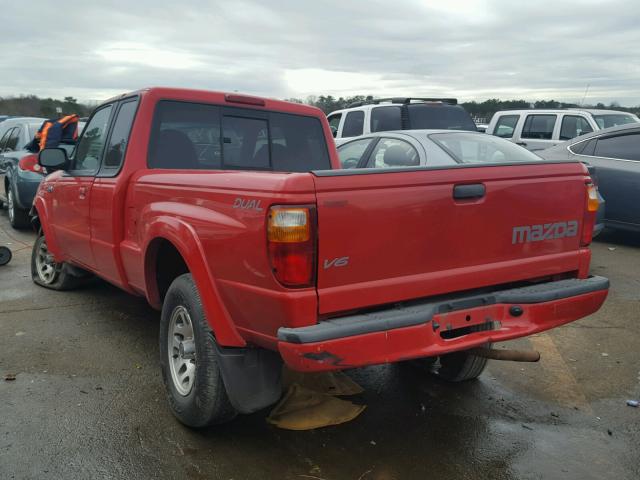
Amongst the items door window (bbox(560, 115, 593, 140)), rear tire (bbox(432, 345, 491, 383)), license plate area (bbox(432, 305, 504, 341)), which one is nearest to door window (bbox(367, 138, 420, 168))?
rear tire (bbox(432, 345, 491, 383))

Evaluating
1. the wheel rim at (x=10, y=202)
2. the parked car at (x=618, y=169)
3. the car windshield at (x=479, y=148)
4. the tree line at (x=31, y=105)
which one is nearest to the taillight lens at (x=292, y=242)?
the car windshield at (x=479, y=148)

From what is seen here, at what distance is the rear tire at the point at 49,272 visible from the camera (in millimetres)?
6043

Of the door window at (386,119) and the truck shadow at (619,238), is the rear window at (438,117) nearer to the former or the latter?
the door window at (386,119)

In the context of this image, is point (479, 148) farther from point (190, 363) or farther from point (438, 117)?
point (190, 363)

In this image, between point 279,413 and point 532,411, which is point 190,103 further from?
point 532,411

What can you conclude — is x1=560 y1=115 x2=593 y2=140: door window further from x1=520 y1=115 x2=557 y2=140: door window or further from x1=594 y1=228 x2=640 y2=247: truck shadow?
x1=594 y1=228 x2=640 y2=247: truck shadow

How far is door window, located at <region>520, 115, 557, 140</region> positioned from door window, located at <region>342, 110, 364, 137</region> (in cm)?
363

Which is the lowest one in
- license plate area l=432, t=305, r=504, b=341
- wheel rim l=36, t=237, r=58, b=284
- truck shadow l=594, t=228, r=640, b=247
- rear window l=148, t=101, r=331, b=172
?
truck shadow l=594, t=228, r=640, b=247

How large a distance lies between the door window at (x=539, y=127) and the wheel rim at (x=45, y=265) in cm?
973

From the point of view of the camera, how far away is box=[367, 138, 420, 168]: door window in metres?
6.33

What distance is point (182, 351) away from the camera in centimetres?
331

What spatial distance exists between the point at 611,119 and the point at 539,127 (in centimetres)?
134

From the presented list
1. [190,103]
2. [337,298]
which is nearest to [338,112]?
[190,103]

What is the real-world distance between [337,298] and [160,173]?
1752mm
